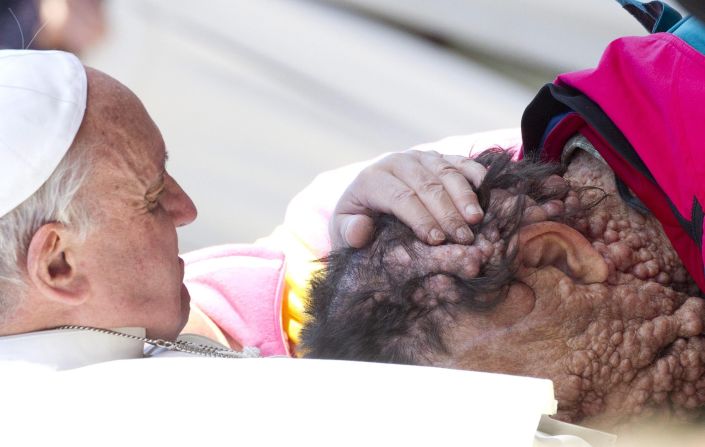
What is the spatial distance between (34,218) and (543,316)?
0.60 meters

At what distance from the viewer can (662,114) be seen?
101 centimetres

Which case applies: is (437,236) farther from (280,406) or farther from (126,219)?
(126,219)

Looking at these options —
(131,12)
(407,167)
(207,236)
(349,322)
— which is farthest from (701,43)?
(131,12)

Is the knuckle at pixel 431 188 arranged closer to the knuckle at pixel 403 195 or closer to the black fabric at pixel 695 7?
the knuckle at pixel 403 195

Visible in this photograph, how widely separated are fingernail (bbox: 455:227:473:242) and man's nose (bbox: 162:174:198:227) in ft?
1.53

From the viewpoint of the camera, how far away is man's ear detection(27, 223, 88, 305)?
112cm

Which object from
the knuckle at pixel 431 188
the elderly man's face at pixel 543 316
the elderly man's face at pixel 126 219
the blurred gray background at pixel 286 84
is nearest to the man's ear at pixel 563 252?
the elderly man's face at pixel 543 316

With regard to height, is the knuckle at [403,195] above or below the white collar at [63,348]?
above

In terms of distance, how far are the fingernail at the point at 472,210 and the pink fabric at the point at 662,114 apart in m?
0.19

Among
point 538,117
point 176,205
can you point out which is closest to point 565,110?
point 538,117

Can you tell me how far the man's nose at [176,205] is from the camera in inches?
49.6

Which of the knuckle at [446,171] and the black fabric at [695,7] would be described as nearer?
the black fabric at [695,7]

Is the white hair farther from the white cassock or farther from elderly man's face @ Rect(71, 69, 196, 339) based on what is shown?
the white cassock

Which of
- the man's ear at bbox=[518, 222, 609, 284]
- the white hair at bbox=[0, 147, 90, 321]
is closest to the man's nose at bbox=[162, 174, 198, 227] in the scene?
the white hair at bbox=[0, 147, 90, 321]
